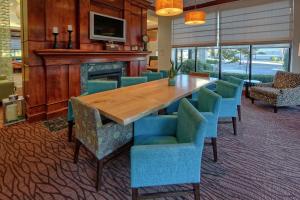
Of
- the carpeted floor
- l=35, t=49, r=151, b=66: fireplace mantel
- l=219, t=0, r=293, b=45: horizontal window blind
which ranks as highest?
l=219, t=0, r=293, b=45: horizontal window blind

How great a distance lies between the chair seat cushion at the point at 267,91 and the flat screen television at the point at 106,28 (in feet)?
11.8

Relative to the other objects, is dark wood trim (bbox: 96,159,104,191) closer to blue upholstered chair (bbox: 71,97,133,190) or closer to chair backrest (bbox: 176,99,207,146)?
blue upholstered chair (bbox: 71,97,133,190)

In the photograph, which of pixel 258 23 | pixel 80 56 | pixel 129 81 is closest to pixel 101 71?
pixel 80 56

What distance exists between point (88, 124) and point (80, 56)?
9.39 feet

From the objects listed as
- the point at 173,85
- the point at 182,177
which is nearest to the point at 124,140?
the point at 182,177

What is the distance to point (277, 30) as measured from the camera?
5840 millimetres

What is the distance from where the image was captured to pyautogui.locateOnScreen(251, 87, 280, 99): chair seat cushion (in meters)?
4.79

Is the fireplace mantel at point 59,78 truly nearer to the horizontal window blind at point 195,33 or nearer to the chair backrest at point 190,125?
the chair backrest at point 190,125

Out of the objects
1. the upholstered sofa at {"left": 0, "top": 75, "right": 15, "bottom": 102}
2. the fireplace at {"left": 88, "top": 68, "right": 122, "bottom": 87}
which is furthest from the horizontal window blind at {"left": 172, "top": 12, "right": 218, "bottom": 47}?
the upholstered sofa at {"left": 0, "top": 75, "right": 15, "bottom": 102}

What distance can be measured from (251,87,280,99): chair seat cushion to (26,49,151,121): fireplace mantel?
12.1 ft

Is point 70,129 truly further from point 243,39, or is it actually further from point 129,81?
point 243,39

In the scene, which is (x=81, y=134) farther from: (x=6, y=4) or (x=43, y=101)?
(x=6, y=4)

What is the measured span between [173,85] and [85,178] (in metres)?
1.92

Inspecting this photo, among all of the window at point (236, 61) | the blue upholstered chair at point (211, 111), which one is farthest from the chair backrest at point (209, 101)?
the window at point (236, 61)
